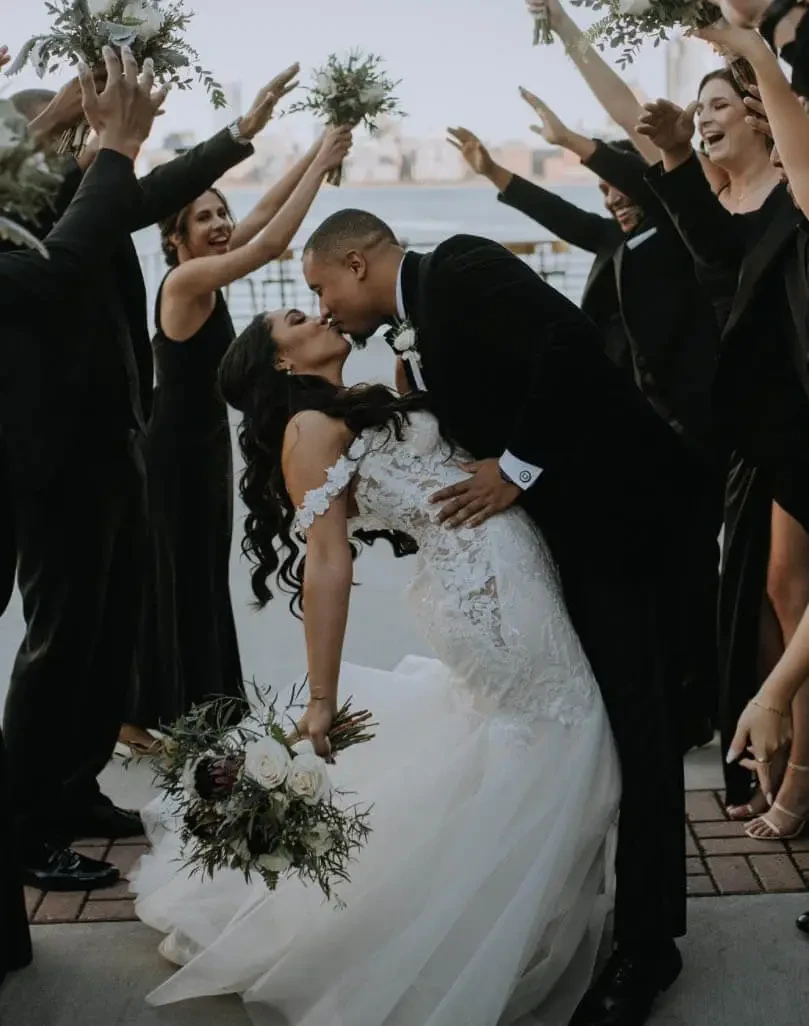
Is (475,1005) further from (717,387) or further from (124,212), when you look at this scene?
(124,212)

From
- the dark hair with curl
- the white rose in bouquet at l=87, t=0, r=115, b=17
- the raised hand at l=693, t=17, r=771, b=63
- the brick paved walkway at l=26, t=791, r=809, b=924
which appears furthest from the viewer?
the dark hair with curl

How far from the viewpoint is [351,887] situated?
8.35ft

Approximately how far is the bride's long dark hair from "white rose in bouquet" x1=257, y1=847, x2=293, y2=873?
0.47 meters

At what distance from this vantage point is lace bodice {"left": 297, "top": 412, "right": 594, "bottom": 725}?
101 inches

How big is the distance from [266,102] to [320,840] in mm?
2099

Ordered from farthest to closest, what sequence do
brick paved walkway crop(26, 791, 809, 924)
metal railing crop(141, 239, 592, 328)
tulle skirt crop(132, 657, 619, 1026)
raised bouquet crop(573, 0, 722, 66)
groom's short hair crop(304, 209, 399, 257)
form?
1. metal railing crop(141, 239, 592, 328)
2. brick paved walkway crop(26, 791, 809, 924)
3. raised bouquet crop(573, 0, 722, 66)
4. groom's short hair crop(304, 209, 399, 257)
5. tulle skirt crop(132, 657, 619, 1026)

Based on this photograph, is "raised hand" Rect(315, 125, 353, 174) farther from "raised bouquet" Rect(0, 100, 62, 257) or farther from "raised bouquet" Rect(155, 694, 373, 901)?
"raised bouquet" Rect(0, 100, 62, 257)

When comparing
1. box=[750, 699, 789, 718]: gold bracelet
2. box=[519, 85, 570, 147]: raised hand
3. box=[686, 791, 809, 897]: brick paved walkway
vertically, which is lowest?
box=[686, 791, 809, 897]: brick paved walkway

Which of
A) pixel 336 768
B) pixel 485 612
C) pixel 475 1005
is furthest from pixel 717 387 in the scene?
pixel 475 1005

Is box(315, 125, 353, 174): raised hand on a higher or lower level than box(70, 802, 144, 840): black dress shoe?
higher

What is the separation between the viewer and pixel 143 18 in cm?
322

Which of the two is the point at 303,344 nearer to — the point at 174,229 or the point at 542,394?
the point at 542,394

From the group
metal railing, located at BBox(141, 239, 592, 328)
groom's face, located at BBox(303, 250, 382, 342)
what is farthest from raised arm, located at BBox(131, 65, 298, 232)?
metal railing, located at BBox(141, 239, 592, 328)

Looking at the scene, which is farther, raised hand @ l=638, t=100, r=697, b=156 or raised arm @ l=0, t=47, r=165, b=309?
raised hand @ l=638, t=100, r=697, b=156
